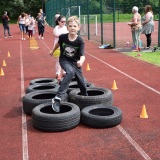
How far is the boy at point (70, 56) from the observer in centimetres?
551

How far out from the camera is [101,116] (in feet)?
17.2

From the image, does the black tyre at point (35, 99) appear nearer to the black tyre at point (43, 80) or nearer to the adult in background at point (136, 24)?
the black tyre at point (43, 80)

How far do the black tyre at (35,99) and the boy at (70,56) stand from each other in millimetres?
508

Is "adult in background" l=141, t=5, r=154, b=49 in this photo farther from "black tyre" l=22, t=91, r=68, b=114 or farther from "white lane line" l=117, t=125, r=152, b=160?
"white lane line" l=117, t=125, r=152, b=160

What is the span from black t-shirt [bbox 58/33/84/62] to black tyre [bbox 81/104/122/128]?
1043 millimetres

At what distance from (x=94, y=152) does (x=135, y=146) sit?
2.17ft

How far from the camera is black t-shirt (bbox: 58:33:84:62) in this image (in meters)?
5.63

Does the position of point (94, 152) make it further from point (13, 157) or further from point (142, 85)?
point (142, 85)

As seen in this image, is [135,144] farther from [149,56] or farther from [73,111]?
[149,56]

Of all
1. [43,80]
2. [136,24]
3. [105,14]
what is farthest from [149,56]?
[105,14]

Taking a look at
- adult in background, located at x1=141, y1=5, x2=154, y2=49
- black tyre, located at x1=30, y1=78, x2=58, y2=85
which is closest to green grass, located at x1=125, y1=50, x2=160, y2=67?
adult in background, located at x1=141, y1=5, x2=154, y2=49

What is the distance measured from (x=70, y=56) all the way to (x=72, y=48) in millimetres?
178

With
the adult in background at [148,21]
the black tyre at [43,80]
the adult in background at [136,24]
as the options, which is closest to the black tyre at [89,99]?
the black tyre at [43,80]

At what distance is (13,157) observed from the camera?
4.26 m
